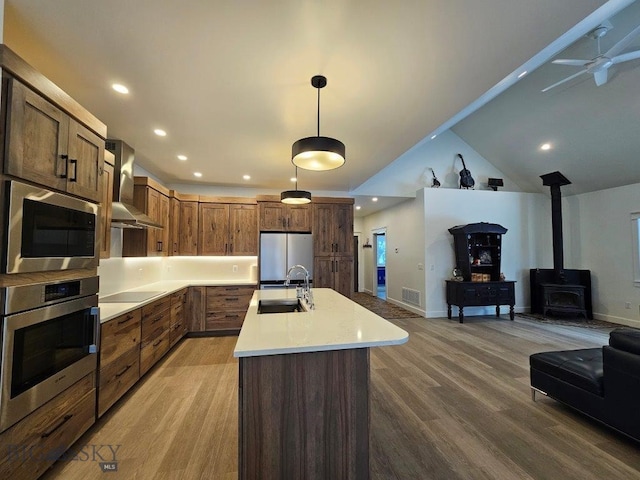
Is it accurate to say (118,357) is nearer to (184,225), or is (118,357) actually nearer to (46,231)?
(46,231)

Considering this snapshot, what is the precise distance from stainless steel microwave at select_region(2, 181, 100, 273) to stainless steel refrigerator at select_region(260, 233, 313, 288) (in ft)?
9.57

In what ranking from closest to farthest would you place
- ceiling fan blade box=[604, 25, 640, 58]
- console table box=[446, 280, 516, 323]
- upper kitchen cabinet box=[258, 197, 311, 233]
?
ceiling fan blade box=[604, 25, 640, 58] < upper kitchen cabinet box=[258, 197, 311, 233] < console table box=[446, 280, 516, 323]

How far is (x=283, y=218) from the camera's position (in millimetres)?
4992

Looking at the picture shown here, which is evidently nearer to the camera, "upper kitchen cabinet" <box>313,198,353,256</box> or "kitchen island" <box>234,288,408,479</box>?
"kitchen island" <box>234,288,408,479</box>

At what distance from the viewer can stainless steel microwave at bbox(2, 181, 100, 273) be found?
4.50 ft

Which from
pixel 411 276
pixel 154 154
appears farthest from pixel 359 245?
pixel 154 154

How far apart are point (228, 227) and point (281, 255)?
1100 millimetres

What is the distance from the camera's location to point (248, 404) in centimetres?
134

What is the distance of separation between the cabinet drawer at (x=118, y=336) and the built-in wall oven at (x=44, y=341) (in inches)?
5.9

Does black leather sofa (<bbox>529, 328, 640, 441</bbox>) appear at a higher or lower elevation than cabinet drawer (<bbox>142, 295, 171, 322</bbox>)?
Result: lower

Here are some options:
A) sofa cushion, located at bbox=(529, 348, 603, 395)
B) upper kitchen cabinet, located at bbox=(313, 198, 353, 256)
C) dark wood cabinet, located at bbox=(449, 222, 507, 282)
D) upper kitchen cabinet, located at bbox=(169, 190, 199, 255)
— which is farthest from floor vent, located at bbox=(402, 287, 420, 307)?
upper kitchen cabinet, located at bbox=(169, 190, 199, 255)

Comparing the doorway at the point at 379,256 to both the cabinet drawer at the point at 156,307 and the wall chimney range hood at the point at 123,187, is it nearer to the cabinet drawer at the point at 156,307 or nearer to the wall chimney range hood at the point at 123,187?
the cabinet drawer at the point at 156,307

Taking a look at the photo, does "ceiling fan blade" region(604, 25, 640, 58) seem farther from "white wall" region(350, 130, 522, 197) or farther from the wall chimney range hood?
the wall chimney range hood

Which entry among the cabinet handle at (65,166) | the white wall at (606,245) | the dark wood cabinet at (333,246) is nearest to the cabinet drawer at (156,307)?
the cabinet handle at (65,166)
